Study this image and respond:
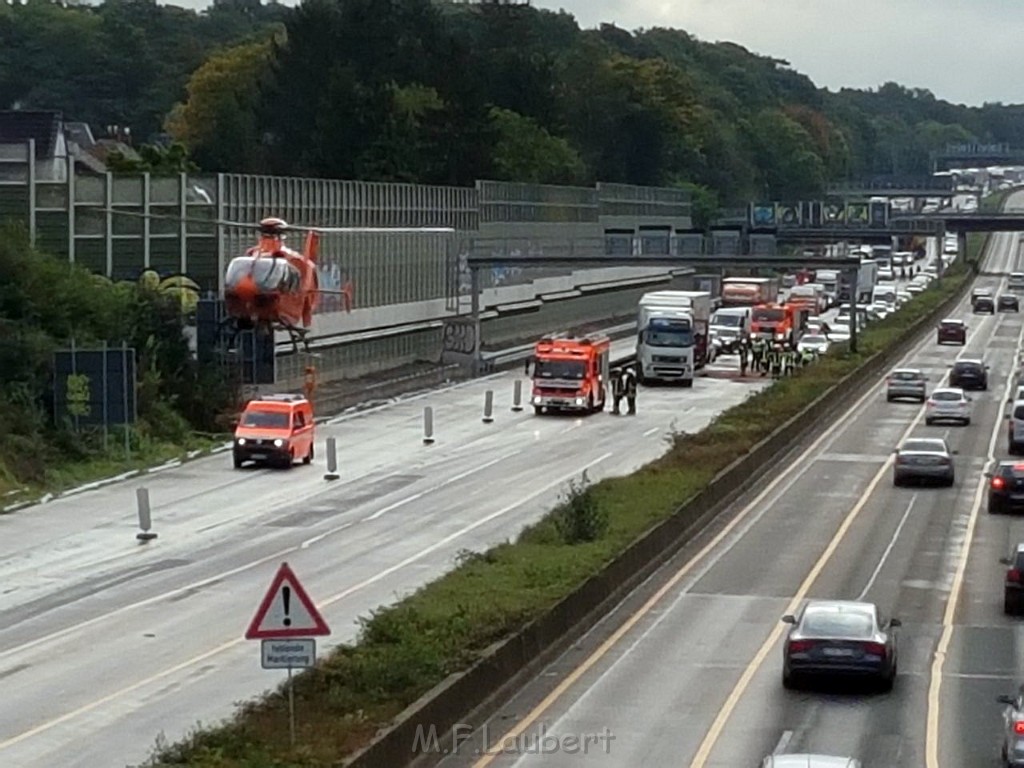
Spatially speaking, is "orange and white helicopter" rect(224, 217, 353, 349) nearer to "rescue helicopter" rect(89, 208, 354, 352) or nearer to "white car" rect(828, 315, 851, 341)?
"rescue helicopter" rect(89, 208, 354, 352)

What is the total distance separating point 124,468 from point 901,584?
23.2m

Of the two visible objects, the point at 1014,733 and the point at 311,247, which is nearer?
the point at 1014,733

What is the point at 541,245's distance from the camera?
126m

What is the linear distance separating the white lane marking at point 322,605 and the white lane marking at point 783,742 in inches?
316

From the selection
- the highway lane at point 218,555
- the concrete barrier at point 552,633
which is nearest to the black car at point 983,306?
the highway lane at point 218,555

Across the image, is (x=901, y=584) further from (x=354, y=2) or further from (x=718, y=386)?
(x=354, y=2)

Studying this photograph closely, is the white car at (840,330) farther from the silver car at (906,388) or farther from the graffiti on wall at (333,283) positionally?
the graffiti on wall at (333,283)

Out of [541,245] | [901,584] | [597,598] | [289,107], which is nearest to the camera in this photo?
[597,598]

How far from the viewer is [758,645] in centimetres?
3262

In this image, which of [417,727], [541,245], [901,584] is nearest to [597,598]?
[901,584]

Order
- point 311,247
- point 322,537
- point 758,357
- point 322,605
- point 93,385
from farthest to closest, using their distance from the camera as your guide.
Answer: point 758,357, point 93,385, point 311,247, point 322,537, point 322,605

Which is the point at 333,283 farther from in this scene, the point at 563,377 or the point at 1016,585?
the point at 1016,585

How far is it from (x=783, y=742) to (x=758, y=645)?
25.3ft

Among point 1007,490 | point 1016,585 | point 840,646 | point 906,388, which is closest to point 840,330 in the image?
point 906,388
